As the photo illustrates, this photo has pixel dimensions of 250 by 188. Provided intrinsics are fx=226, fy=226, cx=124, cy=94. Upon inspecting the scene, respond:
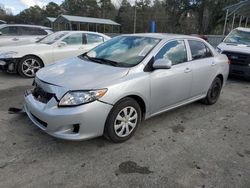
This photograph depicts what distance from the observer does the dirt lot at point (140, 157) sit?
2.52 metres

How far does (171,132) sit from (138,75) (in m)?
1.16

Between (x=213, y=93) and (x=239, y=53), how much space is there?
10.7ft

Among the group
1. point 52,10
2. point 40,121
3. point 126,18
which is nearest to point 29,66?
point 40,121

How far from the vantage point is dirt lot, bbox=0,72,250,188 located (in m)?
2.52

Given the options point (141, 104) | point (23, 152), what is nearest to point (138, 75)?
point (141, 104)

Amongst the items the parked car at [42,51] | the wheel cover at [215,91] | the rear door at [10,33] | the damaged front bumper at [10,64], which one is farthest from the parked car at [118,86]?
the rear door at [10,33]

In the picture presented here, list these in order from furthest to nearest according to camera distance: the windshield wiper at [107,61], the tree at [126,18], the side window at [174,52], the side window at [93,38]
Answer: the tree at [126,18]
the side window at [93,38]
the side window at [174,52]
the windshield wiper at [107,61]

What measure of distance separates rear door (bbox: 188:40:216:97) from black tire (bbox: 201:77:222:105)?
234mm

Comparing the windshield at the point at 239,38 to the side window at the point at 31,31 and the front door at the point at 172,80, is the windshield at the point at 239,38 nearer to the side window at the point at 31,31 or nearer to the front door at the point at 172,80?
the front door at the point at 172,80

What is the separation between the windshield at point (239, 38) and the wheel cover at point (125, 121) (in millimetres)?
6609

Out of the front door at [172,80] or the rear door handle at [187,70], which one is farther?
the rear door handle at [187,70]

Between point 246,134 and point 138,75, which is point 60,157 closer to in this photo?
point 138,75

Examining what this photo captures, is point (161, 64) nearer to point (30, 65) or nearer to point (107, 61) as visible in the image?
point (107, 61)

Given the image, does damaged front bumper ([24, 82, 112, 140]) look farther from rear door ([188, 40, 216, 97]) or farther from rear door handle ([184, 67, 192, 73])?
rear door ([188, 40, 216, 97])
